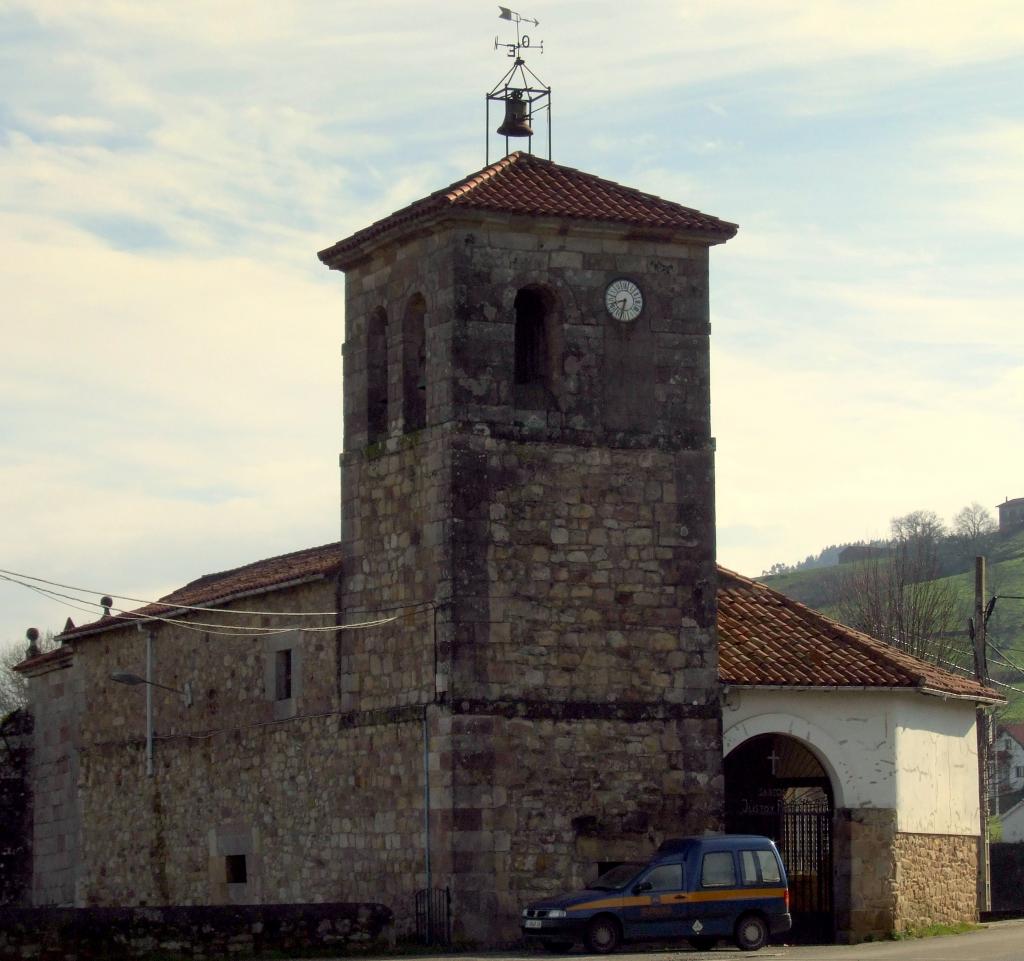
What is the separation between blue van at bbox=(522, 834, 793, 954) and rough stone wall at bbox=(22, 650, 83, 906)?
14.0 metres

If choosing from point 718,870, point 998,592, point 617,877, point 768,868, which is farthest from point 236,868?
point 998,592

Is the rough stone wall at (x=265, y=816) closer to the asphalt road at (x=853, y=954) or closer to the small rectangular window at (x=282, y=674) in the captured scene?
the small rectangular window at (x=282, y=674)

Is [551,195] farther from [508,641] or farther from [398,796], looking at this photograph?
[398,796]

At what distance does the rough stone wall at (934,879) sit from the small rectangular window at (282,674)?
29.2ft

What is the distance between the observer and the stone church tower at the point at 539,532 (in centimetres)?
2730

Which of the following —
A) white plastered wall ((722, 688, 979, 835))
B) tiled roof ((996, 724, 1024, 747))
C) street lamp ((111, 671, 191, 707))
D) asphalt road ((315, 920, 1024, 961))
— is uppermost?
street lamp ((111, 671, 191, 707))

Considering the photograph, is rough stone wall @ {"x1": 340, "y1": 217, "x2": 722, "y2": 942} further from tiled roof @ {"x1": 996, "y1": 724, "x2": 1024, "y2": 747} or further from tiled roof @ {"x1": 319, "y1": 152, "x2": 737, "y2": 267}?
tiled roof @ {"x1": 996, "y1": 724, "x2": 1024, "y2": 747}

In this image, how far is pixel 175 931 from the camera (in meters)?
25.0

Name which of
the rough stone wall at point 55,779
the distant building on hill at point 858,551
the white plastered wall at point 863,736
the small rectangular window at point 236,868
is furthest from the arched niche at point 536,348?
the distant building on hill at point 858,551

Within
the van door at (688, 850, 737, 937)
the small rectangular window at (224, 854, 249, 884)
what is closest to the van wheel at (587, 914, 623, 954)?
the van door at (688, 850, 737, 937)

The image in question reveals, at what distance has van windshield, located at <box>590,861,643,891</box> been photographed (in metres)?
25.7

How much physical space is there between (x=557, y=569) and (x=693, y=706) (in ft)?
8.68

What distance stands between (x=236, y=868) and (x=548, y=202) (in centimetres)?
1102

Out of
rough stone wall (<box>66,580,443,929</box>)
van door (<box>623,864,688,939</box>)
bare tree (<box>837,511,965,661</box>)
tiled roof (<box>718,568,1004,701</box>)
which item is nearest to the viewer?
van door (<box>623,864,688,939</box>)
